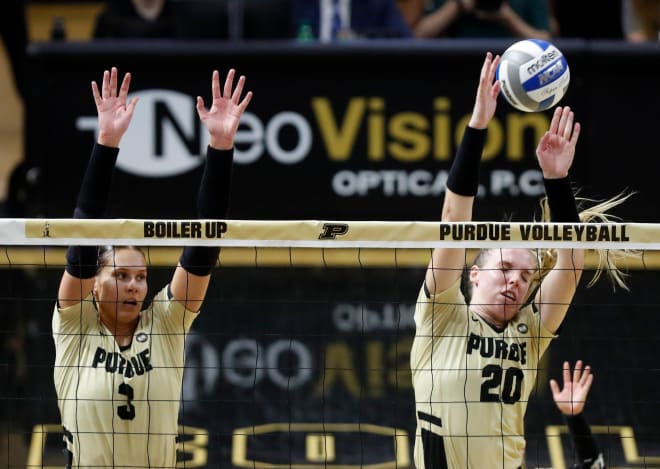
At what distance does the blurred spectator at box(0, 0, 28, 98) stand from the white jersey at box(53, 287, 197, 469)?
18.5 feet

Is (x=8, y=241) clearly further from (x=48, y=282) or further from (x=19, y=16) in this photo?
(x=19, y=16)

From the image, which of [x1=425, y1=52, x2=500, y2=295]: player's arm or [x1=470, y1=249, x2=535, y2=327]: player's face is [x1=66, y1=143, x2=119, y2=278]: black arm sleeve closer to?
[x1=425, y1=52, x2=500, y2=295]: player's arm

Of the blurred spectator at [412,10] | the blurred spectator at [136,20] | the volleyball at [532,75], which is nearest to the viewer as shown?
the volleyball at [532,75]

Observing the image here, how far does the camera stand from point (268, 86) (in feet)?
31.4

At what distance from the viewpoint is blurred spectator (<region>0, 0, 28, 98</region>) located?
11.1 metres

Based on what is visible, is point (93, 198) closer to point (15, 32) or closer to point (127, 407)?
point (127, 407)

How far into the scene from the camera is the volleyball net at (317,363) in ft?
27.8

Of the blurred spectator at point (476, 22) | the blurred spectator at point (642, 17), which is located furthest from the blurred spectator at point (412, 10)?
the blurred spectator at point (642, 17)

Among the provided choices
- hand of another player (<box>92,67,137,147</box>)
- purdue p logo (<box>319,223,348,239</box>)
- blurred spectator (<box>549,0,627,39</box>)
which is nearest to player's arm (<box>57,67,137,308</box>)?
hand of another player (<box>92,67,137,147</box>)

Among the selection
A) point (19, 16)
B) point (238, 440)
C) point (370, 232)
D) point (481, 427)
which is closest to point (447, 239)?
point (370, 232)

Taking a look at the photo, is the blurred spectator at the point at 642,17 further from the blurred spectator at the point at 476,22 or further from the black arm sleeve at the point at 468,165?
the black arm sleeve at the point at 468,165

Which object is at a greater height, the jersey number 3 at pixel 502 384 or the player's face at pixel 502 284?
the player's face at pixel 502 284

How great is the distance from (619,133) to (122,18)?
3726mm

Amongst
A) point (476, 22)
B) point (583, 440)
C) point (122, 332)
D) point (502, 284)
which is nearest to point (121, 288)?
point (122, 332)
